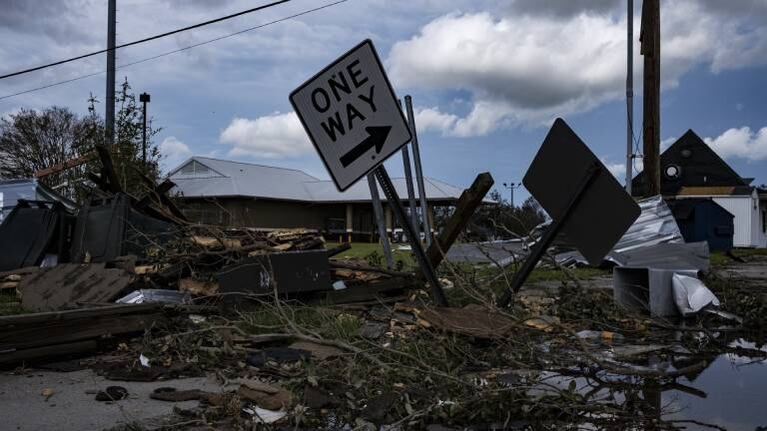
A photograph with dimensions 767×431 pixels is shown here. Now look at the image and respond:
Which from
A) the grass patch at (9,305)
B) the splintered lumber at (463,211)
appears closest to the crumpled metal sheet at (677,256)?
the splintered lumber at (463,211)

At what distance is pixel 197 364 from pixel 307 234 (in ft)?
12.6

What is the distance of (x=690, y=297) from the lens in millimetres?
7395

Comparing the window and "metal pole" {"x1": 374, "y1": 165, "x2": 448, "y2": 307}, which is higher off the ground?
the window

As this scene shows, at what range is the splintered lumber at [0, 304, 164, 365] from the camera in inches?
199

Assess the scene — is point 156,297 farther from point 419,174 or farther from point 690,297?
point 690,297

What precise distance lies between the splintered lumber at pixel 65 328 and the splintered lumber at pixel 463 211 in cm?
284

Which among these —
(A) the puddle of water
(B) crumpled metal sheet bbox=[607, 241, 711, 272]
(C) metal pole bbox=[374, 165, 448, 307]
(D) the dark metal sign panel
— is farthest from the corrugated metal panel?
(C) metal pole bbox=[374, 165, 448, 307]

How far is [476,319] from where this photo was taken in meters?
5.43

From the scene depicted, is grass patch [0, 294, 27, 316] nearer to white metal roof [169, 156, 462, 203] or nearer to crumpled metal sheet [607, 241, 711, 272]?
crumpled metal sheet [607, 241, 711, 272]

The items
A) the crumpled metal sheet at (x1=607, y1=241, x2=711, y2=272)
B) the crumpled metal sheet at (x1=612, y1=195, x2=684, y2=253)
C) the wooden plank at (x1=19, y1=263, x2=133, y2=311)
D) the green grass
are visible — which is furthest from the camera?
the crumpled metal sheet at (x1=612, y1=195, x2=684, y2=253)

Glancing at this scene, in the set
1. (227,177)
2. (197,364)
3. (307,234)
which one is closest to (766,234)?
(227,177)

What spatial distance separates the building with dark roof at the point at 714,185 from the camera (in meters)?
40.6

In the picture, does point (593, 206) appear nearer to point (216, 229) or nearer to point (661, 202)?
point (216, 229)

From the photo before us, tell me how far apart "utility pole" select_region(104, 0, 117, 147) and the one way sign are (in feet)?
44.1
